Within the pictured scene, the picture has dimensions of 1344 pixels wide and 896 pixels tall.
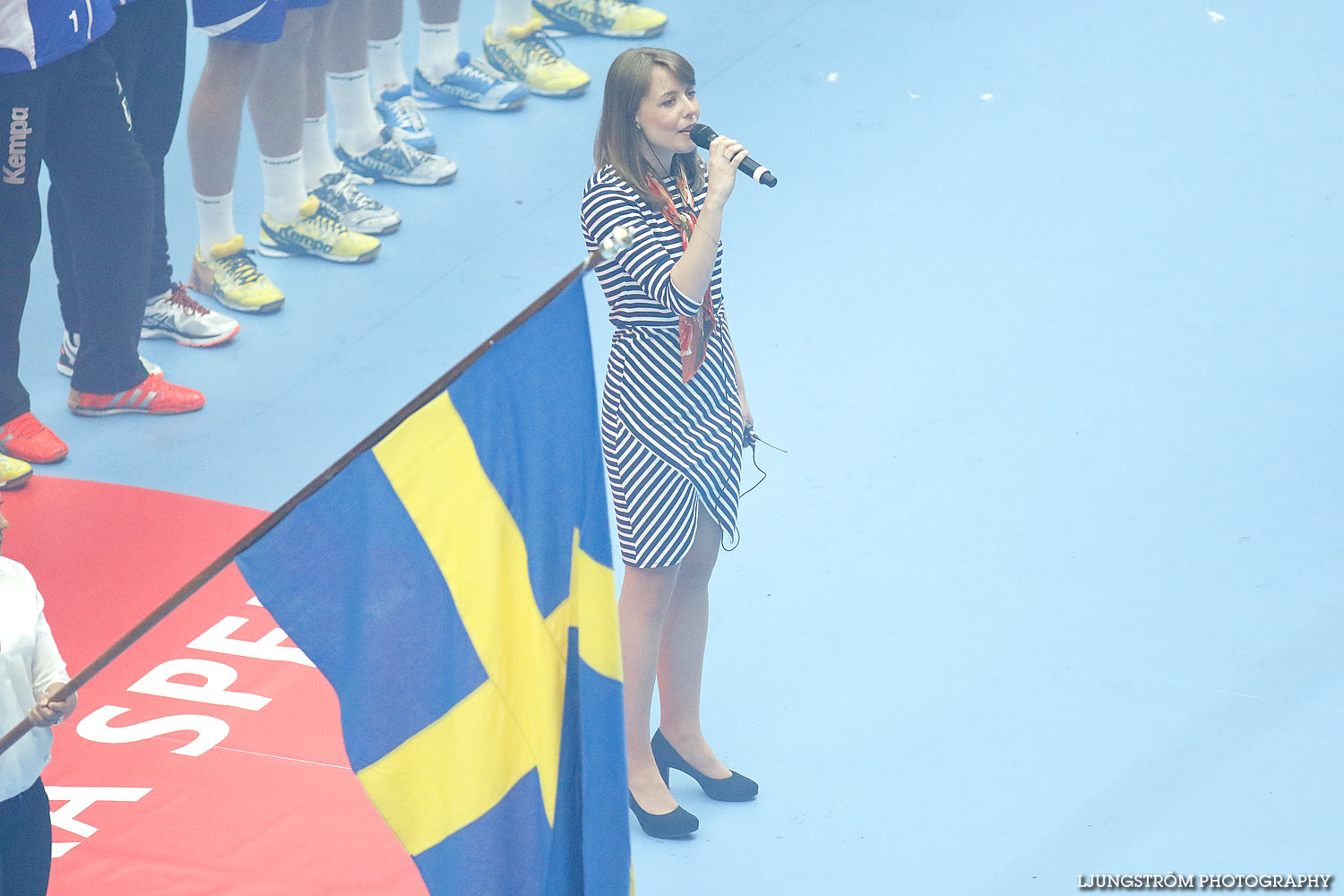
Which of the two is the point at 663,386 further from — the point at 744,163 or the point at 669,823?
the point at 669,823

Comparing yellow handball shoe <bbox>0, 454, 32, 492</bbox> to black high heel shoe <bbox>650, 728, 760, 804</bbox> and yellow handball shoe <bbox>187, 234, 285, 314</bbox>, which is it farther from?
black high heel shoe <bbox>650, 728, 760, 804</bbox>

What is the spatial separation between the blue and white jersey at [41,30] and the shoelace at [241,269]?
1133 millimetres

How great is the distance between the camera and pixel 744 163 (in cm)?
273

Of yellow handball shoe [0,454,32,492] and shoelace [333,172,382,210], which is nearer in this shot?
yellow handball shoe [0,454,32,492]

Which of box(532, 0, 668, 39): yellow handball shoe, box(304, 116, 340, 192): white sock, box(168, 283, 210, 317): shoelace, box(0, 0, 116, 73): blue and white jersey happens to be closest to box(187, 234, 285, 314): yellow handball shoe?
box(168, 283, 210, 317): shoelace

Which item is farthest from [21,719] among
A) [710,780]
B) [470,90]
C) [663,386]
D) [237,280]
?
[470,90]

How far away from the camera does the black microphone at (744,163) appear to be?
8.85 feet

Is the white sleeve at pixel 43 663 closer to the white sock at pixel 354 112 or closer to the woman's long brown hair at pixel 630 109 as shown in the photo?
the woman's long brown hair at pixel 630 109

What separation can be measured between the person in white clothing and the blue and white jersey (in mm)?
1675

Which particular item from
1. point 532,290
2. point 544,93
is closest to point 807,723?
point 532,290

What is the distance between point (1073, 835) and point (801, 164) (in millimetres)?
3053

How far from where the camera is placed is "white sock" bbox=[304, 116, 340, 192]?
204 inches

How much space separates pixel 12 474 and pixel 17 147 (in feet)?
2.86

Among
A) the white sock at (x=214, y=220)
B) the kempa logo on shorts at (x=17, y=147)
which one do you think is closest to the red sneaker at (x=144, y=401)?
the white sock at (x=214, y=220)
